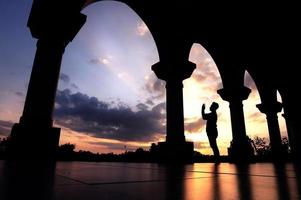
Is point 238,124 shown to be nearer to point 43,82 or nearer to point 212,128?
point 212,128

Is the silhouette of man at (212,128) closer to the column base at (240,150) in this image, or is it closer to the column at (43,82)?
the column base at (240,150)

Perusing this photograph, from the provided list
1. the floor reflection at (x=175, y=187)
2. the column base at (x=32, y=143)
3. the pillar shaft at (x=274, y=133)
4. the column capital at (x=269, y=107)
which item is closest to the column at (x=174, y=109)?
the column base at (x=32, y=143)

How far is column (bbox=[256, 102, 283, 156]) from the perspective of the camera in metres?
11.6

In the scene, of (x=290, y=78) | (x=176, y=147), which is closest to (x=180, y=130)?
(x=176, y=147)

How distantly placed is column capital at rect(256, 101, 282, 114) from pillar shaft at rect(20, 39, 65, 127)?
11.2m

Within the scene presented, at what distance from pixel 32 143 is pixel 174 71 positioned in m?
4.59

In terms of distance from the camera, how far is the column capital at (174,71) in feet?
22.7

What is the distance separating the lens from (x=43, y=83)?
4.61 metres

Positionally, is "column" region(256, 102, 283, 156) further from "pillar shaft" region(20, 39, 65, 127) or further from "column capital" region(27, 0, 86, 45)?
"pillar shaft" region(20, 39, 65, 127)

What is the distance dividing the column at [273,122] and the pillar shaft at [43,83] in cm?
1124

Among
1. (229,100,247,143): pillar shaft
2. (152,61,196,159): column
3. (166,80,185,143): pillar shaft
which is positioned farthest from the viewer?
(229,100,247,143): pillar shaft

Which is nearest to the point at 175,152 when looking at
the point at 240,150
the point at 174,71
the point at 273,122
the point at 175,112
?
the point at 175,112

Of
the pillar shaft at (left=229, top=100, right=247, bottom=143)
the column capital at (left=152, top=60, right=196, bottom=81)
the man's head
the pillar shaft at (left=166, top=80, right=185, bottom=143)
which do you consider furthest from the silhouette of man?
the pillar shaft at (left=229, top=100, right=247, bottom=143)

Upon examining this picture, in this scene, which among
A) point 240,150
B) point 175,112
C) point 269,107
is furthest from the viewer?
point 269,107
